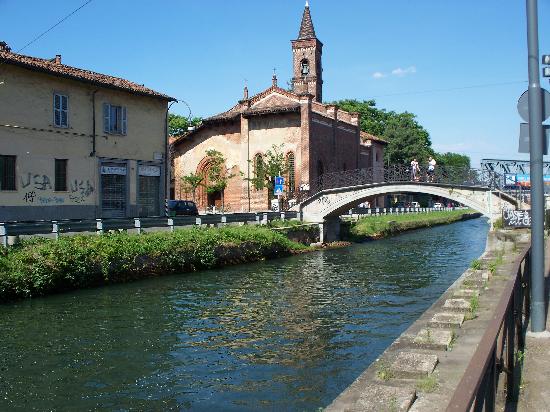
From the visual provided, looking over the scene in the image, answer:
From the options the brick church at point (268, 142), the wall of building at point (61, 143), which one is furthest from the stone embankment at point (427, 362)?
the brick church at point (268, 142)

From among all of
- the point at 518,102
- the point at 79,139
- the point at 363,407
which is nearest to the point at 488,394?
the point at 363,407

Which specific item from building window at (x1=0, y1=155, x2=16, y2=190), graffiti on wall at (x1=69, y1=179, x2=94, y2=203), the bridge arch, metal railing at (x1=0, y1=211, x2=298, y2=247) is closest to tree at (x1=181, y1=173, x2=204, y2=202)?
the bridge arch

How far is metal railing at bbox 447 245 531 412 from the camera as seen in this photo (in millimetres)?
2889

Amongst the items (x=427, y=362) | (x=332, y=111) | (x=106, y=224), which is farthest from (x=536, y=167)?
(x=332, y=111)

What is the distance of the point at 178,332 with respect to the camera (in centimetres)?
1151

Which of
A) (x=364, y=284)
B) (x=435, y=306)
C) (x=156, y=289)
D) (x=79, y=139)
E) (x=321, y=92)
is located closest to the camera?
(x=435, y=306)

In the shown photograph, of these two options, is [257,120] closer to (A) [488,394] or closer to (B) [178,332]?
(B) [178,332]

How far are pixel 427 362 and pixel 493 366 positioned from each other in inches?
71.3

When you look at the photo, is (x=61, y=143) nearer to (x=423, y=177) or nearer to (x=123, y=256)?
(x=123, y=256)

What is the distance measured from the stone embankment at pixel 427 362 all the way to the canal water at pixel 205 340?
157cm

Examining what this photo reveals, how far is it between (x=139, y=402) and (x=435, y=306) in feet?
16.2

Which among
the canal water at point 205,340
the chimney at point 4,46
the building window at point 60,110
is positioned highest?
the chimney at point 4,46

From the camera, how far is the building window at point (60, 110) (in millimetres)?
24656

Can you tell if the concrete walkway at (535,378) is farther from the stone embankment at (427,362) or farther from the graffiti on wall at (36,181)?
the graffiti on wall at (36,181)
